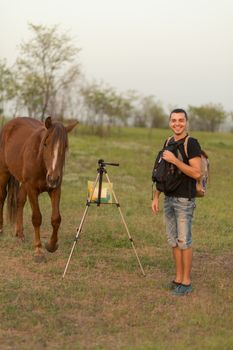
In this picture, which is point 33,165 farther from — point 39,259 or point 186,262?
point 186,262

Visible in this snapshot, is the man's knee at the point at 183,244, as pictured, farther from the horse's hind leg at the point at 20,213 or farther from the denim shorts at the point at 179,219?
the horse's hind leg at the point at 20,213

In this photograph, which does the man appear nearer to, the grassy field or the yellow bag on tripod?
the grassy field

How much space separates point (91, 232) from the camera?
841 cm

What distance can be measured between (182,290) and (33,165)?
2.72 m

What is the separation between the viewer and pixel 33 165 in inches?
264

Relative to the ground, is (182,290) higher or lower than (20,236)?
higher

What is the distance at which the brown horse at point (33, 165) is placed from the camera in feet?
19.4

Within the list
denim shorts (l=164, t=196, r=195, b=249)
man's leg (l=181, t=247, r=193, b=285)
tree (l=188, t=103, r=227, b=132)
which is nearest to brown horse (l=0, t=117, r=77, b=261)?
denim shorts (l=164, t=196, r=195, b=249)

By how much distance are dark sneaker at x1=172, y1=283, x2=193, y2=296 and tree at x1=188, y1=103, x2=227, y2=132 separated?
2253 inches

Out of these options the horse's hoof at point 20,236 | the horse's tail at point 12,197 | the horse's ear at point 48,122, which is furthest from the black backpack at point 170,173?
the horse's tail at point 12,197

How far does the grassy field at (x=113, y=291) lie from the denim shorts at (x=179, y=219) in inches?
24.2

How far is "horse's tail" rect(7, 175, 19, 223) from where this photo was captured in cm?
815

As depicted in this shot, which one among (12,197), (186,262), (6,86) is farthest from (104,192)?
(6,86)

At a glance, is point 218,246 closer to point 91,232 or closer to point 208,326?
point 91,232
